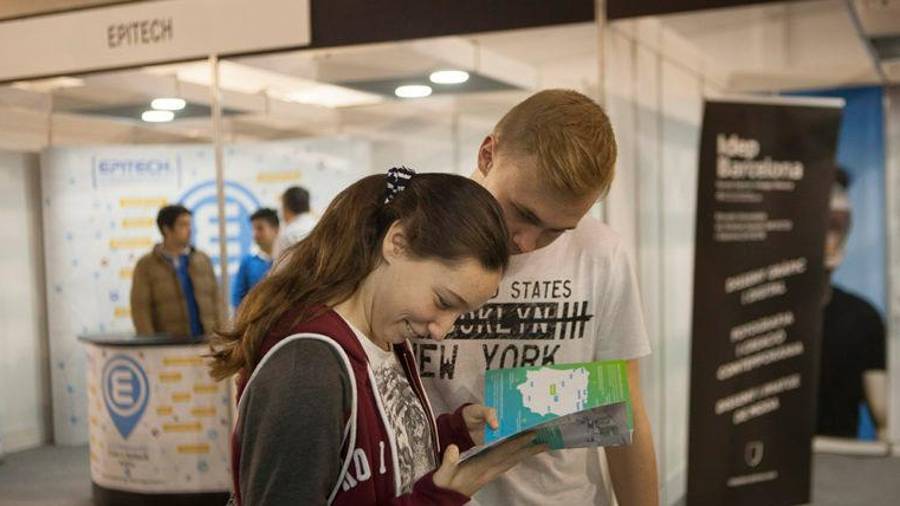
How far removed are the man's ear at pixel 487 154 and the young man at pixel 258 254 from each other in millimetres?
3387

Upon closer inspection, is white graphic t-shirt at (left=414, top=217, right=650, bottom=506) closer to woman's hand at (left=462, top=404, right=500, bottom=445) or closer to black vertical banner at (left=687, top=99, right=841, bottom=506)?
woman's hand at (left=462, top=404, right=500, bottom=445)

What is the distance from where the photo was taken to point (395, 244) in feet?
4.79

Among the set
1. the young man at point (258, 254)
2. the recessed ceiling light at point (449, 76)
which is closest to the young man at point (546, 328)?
the recessed ceiling light at point (449, 76)

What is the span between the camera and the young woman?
51.6 inches

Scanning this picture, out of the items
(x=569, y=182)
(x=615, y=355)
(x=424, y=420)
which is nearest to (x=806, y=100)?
(x=615, y=355)

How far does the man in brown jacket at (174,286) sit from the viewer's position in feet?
17.5

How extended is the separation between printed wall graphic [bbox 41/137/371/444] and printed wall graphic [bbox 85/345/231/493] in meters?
0.18

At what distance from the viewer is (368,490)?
54.7 inches

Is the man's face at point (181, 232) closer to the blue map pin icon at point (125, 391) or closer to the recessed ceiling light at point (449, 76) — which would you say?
the blue map pin icon at point (125, 391)

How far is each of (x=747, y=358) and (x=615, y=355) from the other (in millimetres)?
2362

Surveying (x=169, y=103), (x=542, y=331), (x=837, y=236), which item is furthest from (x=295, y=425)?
(x=837, y=236)

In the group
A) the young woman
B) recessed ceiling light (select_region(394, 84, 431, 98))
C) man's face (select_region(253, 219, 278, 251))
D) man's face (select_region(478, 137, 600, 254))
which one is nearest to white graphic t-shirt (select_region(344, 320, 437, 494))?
the young woman

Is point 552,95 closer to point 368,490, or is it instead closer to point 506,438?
point 506,438

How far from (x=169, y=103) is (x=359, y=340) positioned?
4.11m
